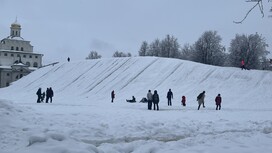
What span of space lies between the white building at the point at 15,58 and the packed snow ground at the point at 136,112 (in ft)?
92.2

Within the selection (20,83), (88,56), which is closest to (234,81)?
(20,83)

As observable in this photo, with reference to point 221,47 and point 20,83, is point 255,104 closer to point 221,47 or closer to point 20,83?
point 221,47

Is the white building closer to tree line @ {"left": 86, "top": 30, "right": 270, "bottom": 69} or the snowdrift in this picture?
the snowdrift

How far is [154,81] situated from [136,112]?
30073 mm

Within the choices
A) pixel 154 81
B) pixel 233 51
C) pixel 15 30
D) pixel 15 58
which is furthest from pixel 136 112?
pixel 15 30

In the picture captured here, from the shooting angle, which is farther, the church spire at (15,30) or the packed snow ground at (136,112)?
the church spire at (15,30)

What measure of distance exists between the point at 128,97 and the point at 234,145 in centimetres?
3527

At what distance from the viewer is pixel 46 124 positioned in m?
15.0

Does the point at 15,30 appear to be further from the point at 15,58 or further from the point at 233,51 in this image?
the point at 233,51

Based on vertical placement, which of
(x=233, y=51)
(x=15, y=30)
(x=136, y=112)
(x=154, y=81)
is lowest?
(x=136, y=112)

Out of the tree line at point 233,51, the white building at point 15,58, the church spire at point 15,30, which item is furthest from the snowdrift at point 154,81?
the church spire at point 15,30

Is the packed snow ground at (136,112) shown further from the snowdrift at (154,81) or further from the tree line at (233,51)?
the tree line at (233,51)

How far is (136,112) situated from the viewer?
71.9 feet

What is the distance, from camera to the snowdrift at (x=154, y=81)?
140 ft
